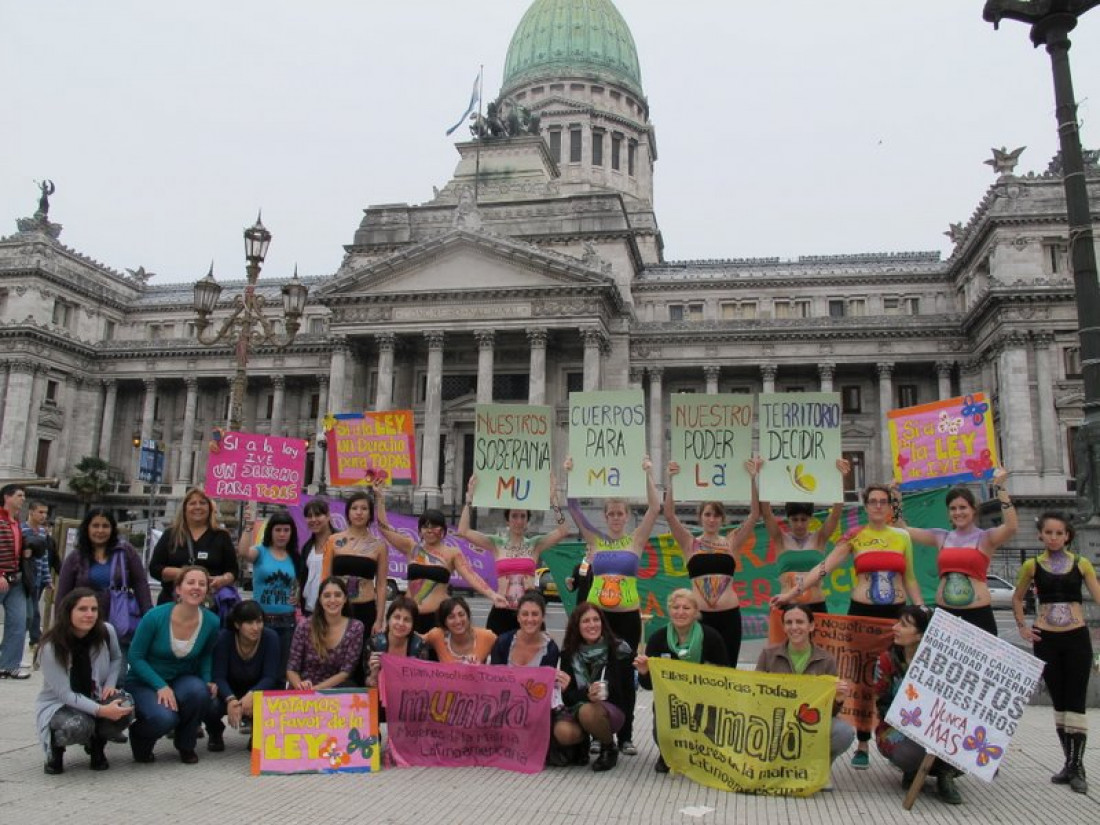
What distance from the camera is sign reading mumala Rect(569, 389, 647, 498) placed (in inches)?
425

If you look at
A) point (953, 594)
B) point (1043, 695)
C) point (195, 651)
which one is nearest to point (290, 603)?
point (195, 651)

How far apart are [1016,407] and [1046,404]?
1164 millimetres

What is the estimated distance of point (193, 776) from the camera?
24.0ft

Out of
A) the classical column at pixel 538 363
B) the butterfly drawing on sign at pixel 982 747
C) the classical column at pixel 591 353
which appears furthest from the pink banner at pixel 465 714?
the classical column at pixel 538 363

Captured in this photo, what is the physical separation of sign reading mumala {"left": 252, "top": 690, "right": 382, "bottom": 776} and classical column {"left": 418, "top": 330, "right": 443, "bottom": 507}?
32.7 meters

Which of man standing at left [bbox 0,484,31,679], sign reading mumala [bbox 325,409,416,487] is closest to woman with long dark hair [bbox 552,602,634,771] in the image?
sign reading mumala [bbox 325,409,416,487]

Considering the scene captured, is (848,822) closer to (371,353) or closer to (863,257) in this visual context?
(371,353)

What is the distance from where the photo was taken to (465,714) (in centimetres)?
795

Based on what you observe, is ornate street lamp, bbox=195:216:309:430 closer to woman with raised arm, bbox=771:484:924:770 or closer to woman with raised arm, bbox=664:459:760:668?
woman with raised arm, bbox=664:459:760:668

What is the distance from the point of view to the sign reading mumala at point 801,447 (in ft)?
32.7

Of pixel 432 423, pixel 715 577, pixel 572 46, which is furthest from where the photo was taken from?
pixel 572 46

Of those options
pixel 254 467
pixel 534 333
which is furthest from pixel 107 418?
pixel 254 467

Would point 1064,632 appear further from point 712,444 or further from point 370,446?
point 370,446

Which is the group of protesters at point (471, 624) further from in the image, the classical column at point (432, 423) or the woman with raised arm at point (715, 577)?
the classical column at point (432, 423)
